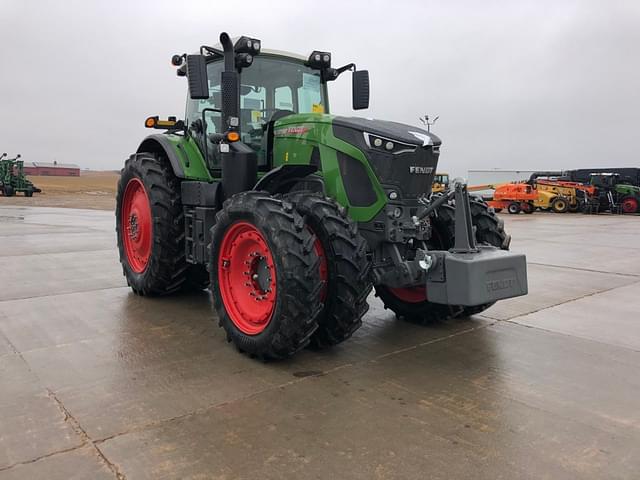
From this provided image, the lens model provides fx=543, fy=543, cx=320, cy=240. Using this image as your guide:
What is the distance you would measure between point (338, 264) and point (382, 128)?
1164mm

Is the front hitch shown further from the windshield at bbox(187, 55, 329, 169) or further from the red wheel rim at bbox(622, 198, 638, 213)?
the red wheel rim at bbox(622, 198, 638, 213)

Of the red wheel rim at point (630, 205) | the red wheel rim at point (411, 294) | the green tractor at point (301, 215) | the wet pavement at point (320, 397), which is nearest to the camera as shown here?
the wet pavement at point (320, 397)

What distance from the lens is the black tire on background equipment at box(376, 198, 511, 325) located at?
4.77 meters

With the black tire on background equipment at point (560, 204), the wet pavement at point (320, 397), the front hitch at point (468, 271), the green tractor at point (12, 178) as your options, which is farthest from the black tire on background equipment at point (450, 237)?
the green tractor at point (12, 178)

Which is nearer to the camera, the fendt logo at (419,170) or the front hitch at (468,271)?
the front hitch at (468,271)

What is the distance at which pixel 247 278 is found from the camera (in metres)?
4.23

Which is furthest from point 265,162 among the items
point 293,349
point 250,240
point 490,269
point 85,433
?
point 85,433

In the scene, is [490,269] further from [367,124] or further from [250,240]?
[250,240]

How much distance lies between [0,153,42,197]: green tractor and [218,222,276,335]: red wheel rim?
33.8 m

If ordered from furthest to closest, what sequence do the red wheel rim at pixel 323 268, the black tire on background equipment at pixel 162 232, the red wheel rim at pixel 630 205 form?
the red wheel rim at pixel 630 205 < the black tire on background equipment at pixel 162 232 < the red wheel rim at pixel 323 268

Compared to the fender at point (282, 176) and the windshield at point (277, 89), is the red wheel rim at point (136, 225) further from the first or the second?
the fender at point (282, 176)

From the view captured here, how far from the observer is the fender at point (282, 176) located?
177 inches

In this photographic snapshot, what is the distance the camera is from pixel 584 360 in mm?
4137

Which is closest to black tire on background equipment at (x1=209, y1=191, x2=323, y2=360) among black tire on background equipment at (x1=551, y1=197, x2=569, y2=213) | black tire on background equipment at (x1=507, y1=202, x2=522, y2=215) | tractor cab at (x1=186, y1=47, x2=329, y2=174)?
tractor cab at (x1=186, y1=47, x2=329, y2=174)
